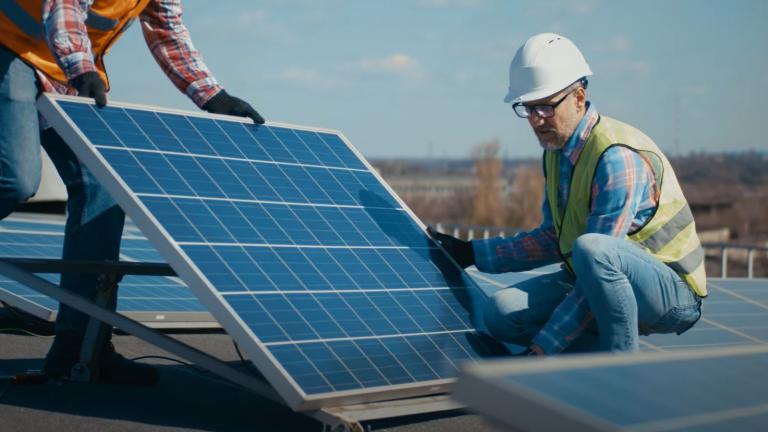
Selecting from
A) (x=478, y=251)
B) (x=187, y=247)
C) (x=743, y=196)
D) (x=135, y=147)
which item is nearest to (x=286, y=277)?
(x=187, y=247)

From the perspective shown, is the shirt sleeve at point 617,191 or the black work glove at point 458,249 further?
the black work glove at point 458,249

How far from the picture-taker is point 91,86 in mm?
5133

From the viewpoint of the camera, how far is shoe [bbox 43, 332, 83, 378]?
5734 millimetres

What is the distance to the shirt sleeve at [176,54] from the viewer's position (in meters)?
6.16

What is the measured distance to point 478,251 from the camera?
5.88 m

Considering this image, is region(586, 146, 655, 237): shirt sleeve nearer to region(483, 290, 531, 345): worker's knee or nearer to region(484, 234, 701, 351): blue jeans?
region(484, 234, 701, 351): blue jeans

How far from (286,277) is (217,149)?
3.03ft

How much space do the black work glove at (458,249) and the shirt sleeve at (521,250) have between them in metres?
0.03

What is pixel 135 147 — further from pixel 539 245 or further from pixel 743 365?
pixel 743 365

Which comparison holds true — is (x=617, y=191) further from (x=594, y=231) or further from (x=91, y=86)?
(x=91, y=86)

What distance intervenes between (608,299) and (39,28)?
303cm

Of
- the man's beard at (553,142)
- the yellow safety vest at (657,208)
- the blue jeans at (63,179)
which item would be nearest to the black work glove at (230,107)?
the blue jeans at (63,179)

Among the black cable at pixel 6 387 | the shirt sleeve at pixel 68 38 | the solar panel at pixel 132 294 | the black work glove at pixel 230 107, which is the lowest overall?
the solar panel at pixel 132 294

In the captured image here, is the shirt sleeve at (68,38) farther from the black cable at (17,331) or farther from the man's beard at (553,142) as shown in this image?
the black cable at (17,331)
